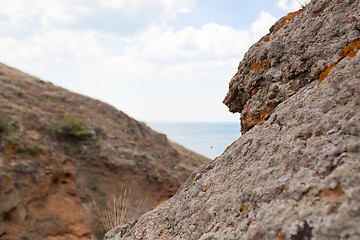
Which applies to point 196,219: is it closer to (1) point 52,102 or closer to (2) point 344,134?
(2) point 344,134

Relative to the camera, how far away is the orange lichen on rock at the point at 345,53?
2.46m

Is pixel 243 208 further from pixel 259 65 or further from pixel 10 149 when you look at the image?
pixel 10 149

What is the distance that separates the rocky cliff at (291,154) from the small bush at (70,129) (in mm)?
10513

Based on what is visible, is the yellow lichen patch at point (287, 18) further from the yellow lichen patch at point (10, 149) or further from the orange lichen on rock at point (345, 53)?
the yellow lichen patch at point (10, 149)

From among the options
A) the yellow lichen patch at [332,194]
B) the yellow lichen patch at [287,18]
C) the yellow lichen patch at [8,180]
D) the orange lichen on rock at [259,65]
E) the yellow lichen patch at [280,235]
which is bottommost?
the yellow lichen patch at [8,180]

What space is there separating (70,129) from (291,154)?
12453 mm

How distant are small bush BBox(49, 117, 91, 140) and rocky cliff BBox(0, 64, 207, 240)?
0.13ft

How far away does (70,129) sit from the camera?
43.1ft

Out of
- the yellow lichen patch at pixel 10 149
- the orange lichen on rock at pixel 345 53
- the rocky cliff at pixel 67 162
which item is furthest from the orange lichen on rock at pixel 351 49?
the yellow lichen patch at pixel 10 149

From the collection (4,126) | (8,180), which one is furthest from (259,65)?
(4,126)

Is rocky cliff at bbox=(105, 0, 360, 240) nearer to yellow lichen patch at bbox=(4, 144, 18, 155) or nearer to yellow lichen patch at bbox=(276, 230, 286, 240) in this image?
yellow lichen patch at bbox=(276, 230, 286, 240)

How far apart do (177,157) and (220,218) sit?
14033 millimetres

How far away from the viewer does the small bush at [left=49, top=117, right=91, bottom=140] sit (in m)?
12.7

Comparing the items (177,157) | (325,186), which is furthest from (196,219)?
(177,157)
